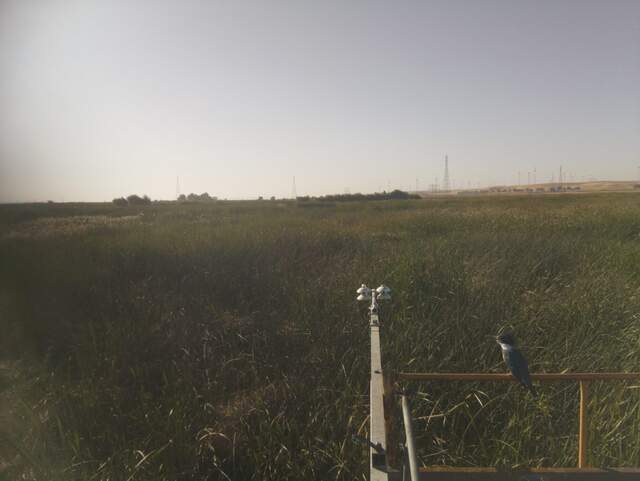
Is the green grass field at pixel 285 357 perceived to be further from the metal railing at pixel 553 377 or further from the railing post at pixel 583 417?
the metal railing at pixel 553 377

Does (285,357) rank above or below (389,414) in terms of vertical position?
below

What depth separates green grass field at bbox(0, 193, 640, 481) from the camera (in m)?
2.33

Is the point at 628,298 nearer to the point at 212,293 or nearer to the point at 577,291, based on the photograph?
the point at 577,291

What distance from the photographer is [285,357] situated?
3449 millimetres

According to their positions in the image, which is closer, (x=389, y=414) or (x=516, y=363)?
(x=516, y=363)

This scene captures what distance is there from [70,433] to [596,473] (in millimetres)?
3455

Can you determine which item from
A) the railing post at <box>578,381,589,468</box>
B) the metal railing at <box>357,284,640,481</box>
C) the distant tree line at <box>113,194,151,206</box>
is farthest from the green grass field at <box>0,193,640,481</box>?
the distant tree line at <box>113,194,151,206</box>

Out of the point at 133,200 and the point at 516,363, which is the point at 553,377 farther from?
the point at 133,200

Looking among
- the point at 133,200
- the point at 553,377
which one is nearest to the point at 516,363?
the point at 553,377

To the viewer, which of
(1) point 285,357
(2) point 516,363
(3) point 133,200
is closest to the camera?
(2) point 516,363

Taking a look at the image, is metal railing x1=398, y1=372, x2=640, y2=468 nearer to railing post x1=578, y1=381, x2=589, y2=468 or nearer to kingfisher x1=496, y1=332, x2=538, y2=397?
railing post x1=578, y1=381, x2=589, y2=468

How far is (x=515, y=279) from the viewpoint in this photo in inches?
192

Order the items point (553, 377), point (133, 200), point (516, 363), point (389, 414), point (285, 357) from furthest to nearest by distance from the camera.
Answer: point (133, 200) → point (285, 357) → point (553, 377) → point (389, 414) → point (516, 363)

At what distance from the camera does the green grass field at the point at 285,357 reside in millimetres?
2334
